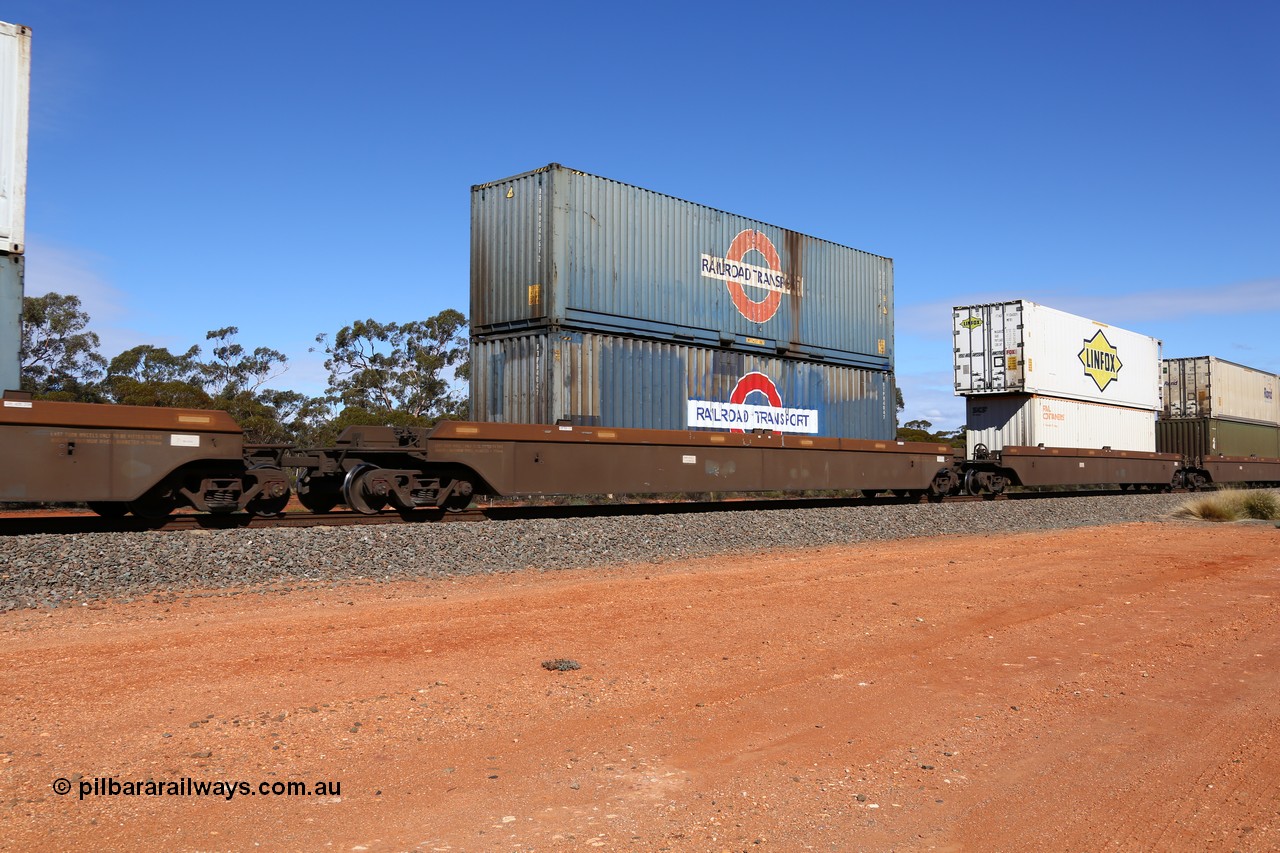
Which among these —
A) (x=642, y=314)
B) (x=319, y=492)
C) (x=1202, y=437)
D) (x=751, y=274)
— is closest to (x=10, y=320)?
(x=319, y=492)

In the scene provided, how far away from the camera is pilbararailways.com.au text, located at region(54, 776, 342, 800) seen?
332cm

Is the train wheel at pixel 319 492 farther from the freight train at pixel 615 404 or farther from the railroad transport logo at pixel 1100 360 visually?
the railroad transport logo at pixel 1100 360

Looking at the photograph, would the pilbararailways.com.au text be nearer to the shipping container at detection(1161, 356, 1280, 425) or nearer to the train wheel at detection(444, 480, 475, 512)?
the train wheel at detection(444, 480, 475, 512)

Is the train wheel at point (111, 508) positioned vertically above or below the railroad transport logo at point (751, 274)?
below

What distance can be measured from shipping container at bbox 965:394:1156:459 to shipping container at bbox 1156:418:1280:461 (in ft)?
21.0

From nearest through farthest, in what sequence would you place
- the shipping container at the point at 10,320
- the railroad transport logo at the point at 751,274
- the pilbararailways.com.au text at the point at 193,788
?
the pilbararailways.com.au text at the point at 193,788
the shipping container at the point at 10,320
the railroad transport logo at the point at 751,274

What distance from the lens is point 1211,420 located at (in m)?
32.4

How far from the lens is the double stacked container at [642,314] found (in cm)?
1431

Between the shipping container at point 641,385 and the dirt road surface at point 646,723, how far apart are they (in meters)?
6.94

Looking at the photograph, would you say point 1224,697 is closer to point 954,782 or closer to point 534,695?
point 954,782

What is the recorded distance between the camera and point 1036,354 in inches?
951

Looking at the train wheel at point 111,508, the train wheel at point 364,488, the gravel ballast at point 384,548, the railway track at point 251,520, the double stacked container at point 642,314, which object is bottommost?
the gravel ballast at point 384,548

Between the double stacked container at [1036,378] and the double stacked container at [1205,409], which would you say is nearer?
the double stacked container at [1036,378]

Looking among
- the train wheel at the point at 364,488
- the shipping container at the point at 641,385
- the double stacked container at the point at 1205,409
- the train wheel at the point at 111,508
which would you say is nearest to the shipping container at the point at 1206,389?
the double stacked container at the point at 1205,409
